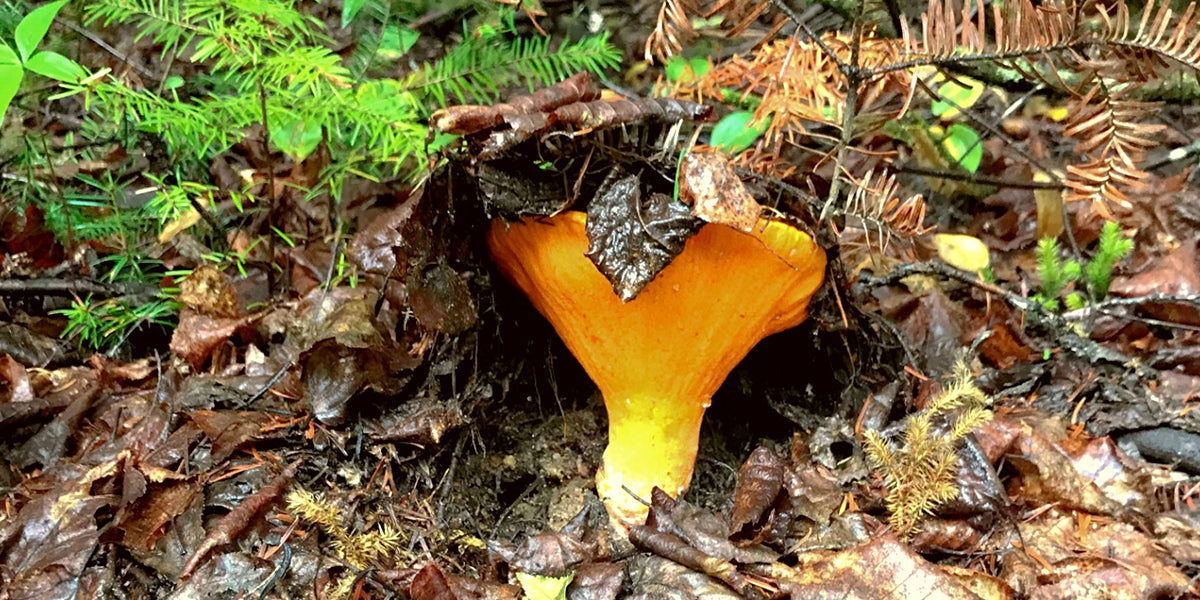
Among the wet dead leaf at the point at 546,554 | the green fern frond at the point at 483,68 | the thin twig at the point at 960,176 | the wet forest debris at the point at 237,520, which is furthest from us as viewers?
the thin twig at the point at 960,176

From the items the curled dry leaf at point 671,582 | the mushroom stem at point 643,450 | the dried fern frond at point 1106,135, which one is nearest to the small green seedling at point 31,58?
the mushroom stem at point 643,450

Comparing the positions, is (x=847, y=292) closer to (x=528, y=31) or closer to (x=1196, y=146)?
(x=1196, y=146)

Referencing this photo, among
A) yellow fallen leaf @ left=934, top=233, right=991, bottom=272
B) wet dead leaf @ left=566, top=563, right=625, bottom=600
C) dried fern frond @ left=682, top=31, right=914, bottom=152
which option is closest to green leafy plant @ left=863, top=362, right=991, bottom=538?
wet dead leaf @ left=566, top=563, right=625, bottom=600

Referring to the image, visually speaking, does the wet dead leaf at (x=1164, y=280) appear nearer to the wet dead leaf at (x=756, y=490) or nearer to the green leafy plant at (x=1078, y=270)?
the green leafy plant at (x=1078, y=270)

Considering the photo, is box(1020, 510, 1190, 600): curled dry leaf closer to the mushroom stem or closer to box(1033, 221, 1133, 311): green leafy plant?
the mushroom stem

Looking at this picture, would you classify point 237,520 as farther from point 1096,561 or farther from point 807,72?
point 1096,561

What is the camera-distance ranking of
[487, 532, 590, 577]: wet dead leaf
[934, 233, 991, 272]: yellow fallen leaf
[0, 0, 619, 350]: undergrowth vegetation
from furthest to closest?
[934, 233, 991, 272]: yellow fallen leaf < [0, 0, 619, 350]: undergrowth vegetation < [487, 532, 590, 577]: wet dead leaf

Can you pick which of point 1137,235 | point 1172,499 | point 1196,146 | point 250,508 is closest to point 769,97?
point 1172,499
